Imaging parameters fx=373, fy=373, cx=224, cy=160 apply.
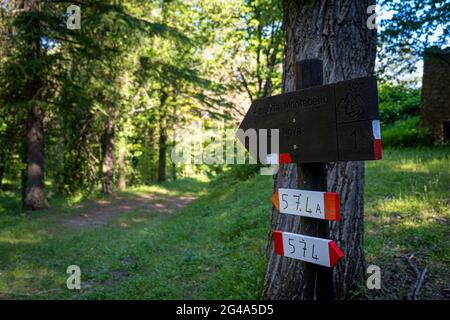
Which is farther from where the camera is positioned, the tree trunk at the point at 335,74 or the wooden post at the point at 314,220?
the tree trunk at the point at 335,74

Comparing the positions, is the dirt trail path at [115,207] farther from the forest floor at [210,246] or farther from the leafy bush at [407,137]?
the leafy bush at [407,137]

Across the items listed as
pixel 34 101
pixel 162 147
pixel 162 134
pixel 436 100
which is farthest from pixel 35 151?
pixel 436 100

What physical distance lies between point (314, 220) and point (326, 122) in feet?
2.40

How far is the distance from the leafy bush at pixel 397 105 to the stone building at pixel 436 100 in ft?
15.7

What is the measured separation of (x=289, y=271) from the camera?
149 inches

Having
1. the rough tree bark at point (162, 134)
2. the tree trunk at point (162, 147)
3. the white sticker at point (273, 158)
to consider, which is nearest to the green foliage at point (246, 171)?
the rough tree bark at point (162, 134)

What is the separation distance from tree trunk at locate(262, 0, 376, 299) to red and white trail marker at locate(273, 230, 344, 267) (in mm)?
910

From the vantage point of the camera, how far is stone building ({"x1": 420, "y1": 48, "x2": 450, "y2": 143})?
565 inches

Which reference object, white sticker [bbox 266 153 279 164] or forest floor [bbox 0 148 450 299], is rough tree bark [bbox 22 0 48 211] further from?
white sticker [bbox 266 153 279 164]

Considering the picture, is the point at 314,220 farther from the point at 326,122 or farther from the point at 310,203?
the point at 326,122

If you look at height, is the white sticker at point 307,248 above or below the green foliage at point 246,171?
below

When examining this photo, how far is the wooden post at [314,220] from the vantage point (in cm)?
277

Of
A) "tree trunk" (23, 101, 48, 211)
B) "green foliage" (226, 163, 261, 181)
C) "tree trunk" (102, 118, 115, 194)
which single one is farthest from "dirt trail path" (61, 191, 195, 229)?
"green foliage" (226, 163, 261, 181)

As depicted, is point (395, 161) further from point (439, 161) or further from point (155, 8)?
point (155, 8)
